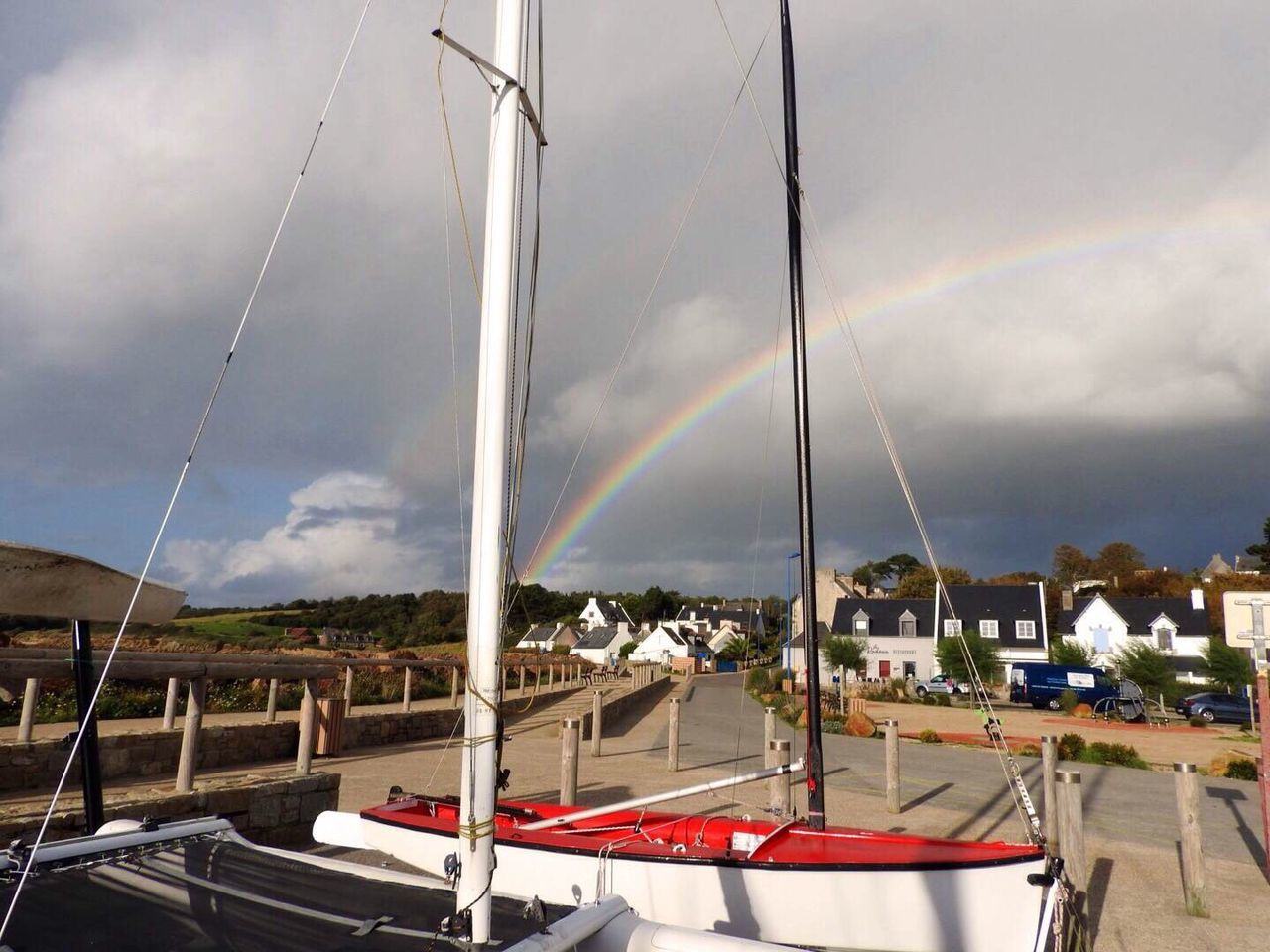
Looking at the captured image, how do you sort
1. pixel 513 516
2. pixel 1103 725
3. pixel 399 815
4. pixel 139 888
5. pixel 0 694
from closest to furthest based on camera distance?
1. pixel 139 888
2. pixel 513 516
3. pixel 0 694
4. pixel 399 815
5. pixel 1103 725

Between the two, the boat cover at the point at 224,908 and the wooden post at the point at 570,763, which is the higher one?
the boat cover at the point at 224,908

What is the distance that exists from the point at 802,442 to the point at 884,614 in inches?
2281

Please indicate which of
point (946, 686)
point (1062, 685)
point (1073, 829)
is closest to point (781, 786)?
point (1073, 829)

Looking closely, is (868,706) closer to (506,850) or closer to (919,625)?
(919,625)

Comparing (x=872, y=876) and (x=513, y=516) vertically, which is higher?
(x=513, y=516)

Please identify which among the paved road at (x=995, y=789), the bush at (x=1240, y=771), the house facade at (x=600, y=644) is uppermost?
the paved road at (x=995, y=789)

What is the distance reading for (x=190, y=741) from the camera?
7141mm

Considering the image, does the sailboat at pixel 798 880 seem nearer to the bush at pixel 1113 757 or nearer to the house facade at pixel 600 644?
the bush at pixel 1113 757

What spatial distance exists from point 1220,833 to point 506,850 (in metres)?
10.2

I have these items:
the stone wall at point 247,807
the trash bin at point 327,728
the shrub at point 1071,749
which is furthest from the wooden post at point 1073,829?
the shrub at point 1071,749

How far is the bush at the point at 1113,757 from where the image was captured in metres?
18.0

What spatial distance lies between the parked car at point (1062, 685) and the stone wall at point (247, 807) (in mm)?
38214

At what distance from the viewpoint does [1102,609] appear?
6322 cm

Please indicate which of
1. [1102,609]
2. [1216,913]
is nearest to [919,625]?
[1102,609]
